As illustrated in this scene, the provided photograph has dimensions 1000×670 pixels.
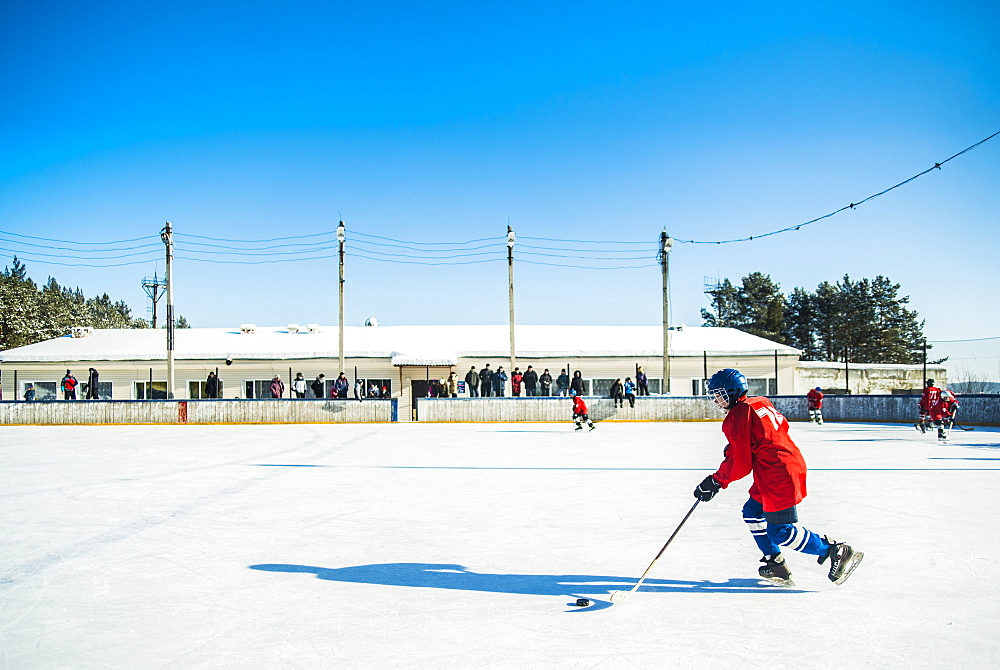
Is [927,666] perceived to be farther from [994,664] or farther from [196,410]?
[196,410]

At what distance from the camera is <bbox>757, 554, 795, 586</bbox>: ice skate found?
468 cm

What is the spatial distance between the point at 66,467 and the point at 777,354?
29073 mm

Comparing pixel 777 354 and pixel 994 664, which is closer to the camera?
pixel 994 664

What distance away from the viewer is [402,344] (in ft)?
116

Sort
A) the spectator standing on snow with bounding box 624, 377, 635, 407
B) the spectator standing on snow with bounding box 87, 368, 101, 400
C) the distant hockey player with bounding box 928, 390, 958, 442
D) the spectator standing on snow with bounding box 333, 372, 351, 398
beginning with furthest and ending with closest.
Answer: the spectator standing on snow with bounding box 87, 368, 101, 400
the spectator standing on snow with bounding box 333, 372, 351, 398
the spectator standing on snow with bounding box 624, 377, 635, 407
the distant hockey player with bounding box 928, 390, 958, 442

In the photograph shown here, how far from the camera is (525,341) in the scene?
36.8 meters

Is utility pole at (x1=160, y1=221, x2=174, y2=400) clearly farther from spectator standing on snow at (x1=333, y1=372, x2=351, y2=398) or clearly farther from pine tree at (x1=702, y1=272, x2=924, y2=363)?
pine tree at (x1=702, y1=272, x2=924, y2=363)

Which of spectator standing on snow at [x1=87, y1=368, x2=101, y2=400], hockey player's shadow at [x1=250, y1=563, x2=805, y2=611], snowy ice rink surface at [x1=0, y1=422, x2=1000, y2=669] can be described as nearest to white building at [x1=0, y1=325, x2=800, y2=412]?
spectator standing on snow at [x1=87, y1=368, x2=101, y2=400]

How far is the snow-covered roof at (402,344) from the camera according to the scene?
105 ft

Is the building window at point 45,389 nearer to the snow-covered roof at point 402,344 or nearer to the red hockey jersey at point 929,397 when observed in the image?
the snow-covered roof at point 402,344

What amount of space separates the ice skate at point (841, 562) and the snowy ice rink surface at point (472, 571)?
13 cm

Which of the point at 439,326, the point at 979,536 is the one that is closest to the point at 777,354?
the point at 439,326

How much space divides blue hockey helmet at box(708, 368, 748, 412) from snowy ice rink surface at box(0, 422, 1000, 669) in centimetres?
127

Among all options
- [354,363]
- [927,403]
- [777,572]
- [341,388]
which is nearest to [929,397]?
[927,403]
